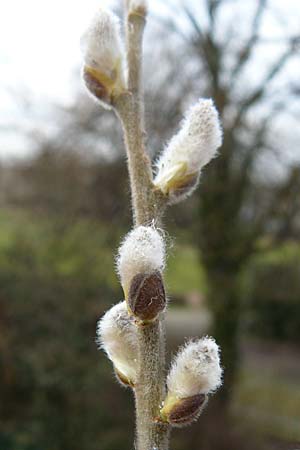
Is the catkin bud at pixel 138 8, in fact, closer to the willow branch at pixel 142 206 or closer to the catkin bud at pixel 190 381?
the willow branch at pixel 142 206

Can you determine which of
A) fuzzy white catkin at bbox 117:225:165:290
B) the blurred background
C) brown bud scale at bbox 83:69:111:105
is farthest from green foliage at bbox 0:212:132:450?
fuzzy white catkin at bbox 117:225:165:290

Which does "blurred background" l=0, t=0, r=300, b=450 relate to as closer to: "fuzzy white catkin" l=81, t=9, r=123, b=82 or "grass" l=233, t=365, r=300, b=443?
"grass" l=233, t=365, r=300, b=443

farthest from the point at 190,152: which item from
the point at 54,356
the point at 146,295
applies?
the point at 54,356

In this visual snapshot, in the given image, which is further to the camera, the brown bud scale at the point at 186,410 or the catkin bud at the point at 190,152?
the catkin bud at the point at 190,152

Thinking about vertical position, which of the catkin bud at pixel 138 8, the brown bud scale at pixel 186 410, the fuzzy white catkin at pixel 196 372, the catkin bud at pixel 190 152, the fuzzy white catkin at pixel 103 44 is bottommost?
the brown bud scale at pixel 186 410

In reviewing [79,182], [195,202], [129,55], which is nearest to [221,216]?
[195,202]

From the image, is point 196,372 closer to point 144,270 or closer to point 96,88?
point 144,270

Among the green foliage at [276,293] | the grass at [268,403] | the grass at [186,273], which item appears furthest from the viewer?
the green foliage at [276,293]

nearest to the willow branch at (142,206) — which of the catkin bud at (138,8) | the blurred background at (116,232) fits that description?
the catkin bud at (138,8)

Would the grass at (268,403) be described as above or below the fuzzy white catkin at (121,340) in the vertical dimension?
above
